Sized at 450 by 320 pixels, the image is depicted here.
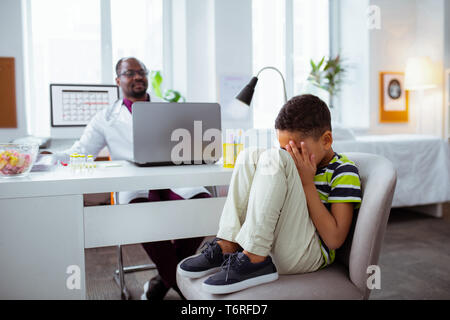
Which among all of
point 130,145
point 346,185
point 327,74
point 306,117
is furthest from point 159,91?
point 346,185

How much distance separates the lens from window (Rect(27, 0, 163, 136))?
3.54 m

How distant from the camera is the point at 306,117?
109cm

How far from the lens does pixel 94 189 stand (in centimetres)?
109

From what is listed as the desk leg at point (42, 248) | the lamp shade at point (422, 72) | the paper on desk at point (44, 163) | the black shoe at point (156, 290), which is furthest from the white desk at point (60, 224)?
the lamp shade at point (422, 72)

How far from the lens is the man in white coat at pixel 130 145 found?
1623 millimetres

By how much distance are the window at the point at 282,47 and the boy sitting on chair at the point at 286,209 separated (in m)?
3.19

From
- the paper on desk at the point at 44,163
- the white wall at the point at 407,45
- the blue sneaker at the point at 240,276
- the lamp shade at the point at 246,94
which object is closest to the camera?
the blue sneaker at the point at 240,276

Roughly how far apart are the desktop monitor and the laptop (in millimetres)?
1970

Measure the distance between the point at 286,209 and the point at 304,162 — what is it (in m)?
0.15

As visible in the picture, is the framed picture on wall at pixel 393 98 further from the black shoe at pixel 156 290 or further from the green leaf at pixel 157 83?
the black shoe at pixel 156 290

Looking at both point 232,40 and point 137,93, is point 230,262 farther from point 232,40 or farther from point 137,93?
point 232,40
